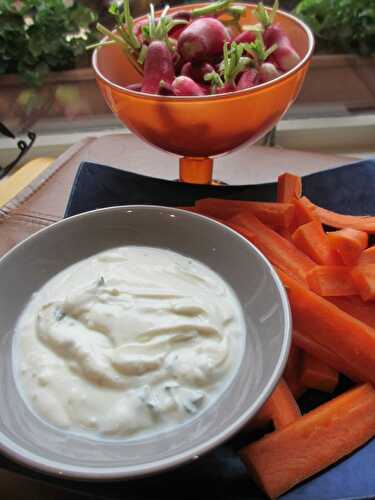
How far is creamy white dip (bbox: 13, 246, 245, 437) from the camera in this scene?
0.73 metres

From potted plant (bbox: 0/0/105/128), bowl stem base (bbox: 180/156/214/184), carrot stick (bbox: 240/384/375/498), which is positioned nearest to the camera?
carrot stick (bbox: 240/384/375/498)

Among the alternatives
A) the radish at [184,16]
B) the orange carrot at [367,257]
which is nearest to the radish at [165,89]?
the radish at [184,16]

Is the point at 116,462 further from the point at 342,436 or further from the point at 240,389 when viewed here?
the point at 342,436

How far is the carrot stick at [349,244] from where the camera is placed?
3.00 feet

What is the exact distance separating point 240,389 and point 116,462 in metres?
0.20

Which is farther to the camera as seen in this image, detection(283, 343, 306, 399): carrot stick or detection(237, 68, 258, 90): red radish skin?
detection(237, 68, 258, 90): red radish skin

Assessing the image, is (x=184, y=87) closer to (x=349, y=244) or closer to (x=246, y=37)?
(x=246, y=37)

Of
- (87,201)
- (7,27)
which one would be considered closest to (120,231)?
(87,201)

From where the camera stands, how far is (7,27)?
63.2 inches

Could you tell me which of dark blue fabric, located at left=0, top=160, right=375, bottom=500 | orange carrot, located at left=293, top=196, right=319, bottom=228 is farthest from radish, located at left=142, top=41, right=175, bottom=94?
orange carrot, located at left=293, top=196, right=319, bottom=228

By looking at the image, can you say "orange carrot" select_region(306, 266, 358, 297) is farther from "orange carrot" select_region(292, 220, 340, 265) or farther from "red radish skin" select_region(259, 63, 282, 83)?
"red radish skin" select_region(259, 63, 282, 83)

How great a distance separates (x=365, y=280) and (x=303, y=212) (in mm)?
205

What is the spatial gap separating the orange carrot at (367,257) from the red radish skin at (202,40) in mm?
489

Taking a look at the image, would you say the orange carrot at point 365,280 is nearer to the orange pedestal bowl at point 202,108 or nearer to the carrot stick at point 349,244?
the carrot stick at point 349,244
